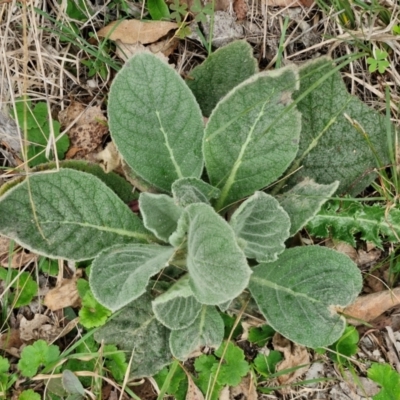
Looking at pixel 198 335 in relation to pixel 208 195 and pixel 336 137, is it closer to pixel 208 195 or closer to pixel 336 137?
pixel 208 195

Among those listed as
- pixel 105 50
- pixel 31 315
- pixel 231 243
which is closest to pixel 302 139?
pixel 231 243

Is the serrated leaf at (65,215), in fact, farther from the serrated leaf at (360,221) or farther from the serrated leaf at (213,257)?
the serrated leaf at (360,221)

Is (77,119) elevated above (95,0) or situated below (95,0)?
below

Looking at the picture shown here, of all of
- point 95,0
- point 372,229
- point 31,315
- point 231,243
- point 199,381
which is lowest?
point 199,381

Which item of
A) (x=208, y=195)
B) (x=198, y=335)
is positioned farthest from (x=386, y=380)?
(x=208, y=195)

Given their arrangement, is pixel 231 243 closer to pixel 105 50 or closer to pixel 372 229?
pixel 372 229

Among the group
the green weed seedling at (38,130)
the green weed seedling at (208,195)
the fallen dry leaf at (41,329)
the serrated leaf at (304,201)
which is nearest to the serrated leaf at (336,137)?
the green weed seedling at (208,195)
